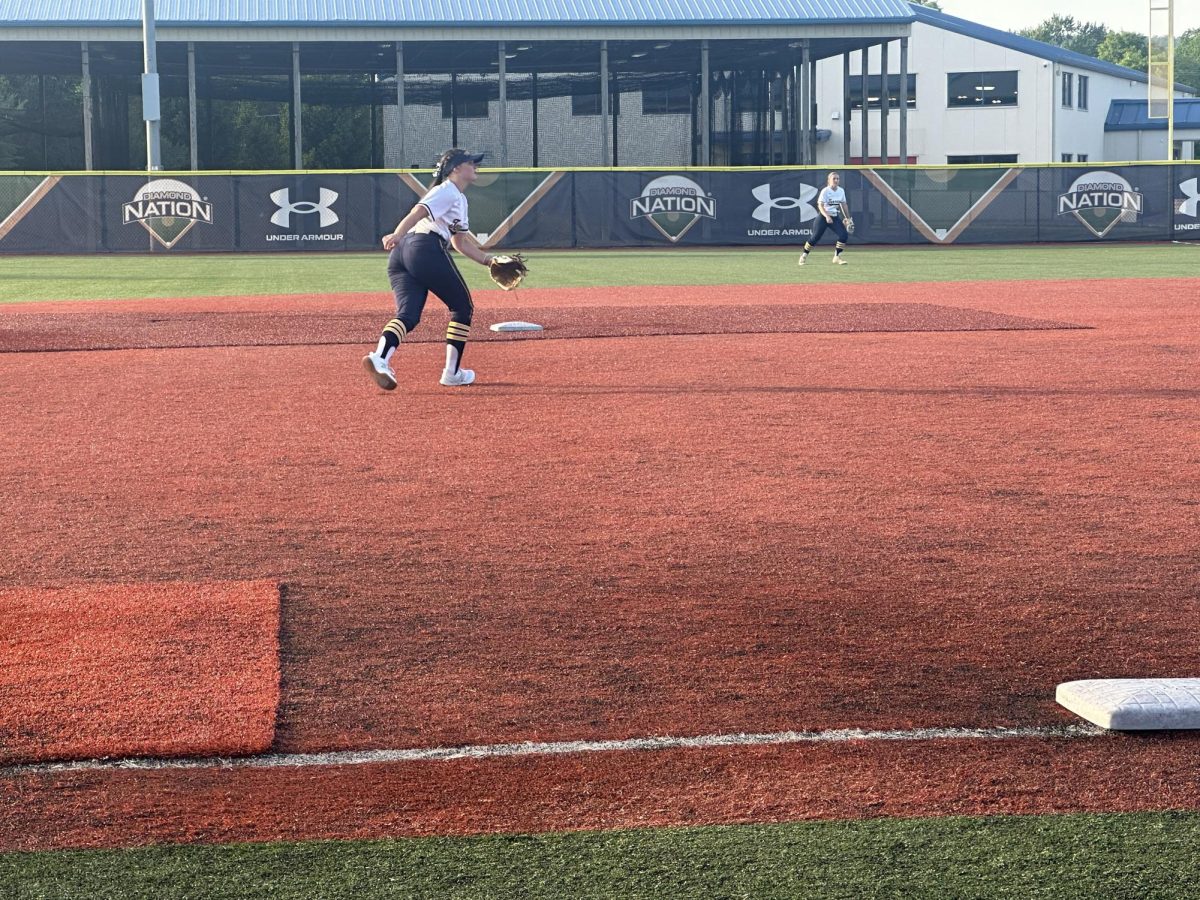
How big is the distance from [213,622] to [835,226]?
79.3 ft

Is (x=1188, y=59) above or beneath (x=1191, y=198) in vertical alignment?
above

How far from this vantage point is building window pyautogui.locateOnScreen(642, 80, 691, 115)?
55.9m

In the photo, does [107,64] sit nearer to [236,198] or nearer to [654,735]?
[236,198]

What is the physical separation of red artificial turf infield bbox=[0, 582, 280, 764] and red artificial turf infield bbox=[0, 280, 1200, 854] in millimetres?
142

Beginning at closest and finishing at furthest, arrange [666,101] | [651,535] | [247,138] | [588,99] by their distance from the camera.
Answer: [651,535] < [588,99] < [666,101] < [247,138]

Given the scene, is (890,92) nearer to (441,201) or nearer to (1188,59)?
(441,201)

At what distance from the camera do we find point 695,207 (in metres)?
35.0

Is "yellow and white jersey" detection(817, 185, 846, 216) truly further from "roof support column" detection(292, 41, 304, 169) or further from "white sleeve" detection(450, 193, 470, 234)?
"white sleeve" detection(450, 193, 470, 234)

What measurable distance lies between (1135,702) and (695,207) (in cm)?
3155

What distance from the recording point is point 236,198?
33.3 m

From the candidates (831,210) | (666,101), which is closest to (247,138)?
(666,101)

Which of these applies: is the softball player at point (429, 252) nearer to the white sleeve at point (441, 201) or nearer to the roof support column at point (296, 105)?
the white sleeve at point (441, 201)

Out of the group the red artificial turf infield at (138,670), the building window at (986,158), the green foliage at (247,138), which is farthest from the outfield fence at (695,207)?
the red artificial turf infield at (138,670)

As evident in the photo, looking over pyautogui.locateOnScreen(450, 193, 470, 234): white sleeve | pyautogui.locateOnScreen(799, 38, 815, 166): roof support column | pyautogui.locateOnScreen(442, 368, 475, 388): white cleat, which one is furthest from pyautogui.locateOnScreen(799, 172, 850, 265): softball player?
pyautogui.locateOnScreen(450, 193, 470, 234): white sleeve
